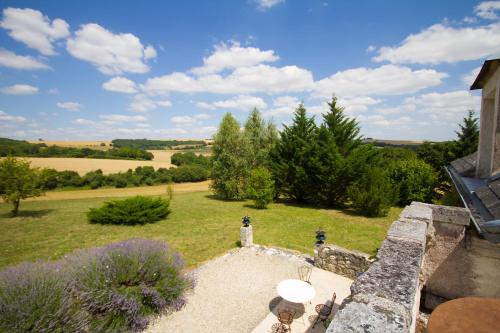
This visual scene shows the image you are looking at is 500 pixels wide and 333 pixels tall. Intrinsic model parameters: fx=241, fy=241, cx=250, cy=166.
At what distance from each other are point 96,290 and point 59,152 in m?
61.2

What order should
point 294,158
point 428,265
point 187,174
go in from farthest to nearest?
point 187,174 < point 294,158 < point 428,265

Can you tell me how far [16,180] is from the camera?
13.4 metres

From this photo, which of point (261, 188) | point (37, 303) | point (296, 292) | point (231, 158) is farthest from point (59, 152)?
point (296, 292)

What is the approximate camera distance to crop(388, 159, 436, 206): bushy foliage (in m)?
18.8

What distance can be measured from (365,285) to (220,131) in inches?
823

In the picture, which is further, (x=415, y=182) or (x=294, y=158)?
(x=294, y=158)

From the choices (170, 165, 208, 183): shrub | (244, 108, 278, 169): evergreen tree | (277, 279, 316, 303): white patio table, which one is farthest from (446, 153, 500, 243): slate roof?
(170, 165, 208, 183): shrub

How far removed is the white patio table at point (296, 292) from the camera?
577 centimetres

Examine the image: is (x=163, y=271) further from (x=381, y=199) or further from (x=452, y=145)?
(x=452, y=145)

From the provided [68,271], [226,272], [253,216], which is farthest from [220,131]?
[68,271]

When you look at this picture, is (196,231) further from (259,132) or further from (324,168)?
(259,132)

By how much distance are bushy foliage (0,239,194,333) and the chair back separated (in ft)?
12.0

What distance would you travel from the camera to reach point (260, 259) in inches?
372

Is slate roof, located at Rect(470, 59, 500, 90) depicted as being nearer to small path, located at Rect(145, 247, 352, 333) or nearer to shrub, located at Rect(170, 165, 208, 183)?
small path, located at Rect(145, 247, 352, 333)
